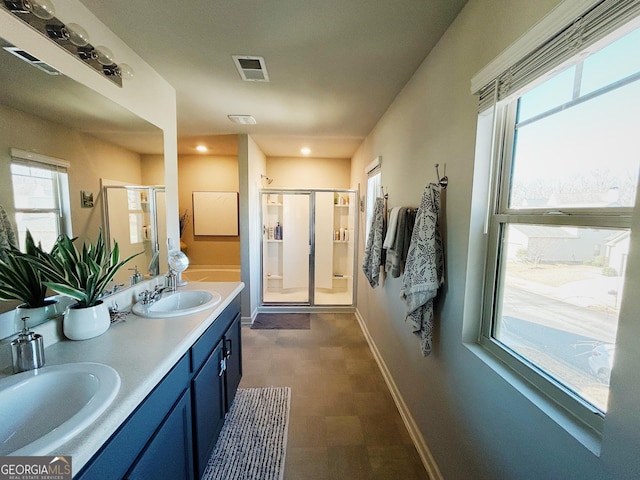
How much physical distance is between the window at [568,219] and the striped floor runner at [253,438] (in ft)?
4.70

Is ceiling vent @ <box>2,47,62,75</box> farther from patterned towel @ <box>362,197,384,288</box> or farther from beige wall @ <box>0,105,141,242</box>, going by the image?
patterned towel @ <box>362,197,384,288</box>

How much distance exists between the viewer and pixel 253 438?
65.9 inches

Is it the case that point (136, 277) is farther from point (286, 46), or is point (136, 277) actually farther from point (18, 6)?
point (286, 46)

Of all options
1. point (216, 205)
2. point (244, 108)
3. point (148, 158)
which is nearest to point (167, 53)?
point (148, 158)

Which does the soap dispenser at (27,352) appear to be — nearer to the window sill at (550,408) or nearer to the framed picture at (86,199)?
the framed picture at (86,199)

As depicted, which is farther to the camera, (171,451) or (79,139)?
(79,139)

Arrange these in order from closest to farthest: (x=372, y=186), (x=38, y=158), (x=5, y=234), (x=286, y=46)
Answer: (x=5, y=234), (x=38, y=158), (x=286, y=46), (x=372, y=186)

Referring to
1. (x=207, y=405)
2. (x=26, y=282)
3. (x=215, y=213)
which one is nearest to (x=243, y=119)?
(x=26, y=282)

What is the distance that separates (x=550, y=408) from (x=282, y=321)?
3.10 meters

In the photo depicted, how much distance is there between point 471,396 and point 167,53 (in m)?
2.56

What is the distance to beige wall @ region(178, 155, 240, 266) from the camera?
4.82m

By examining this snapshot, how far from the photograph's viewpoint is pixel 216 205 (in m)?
4.95

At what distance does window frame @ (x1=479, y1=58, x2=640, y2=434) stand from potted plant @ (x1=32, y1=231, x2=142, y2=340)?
1.75 m

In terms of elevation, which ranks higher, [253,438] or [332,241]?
[332,241]
